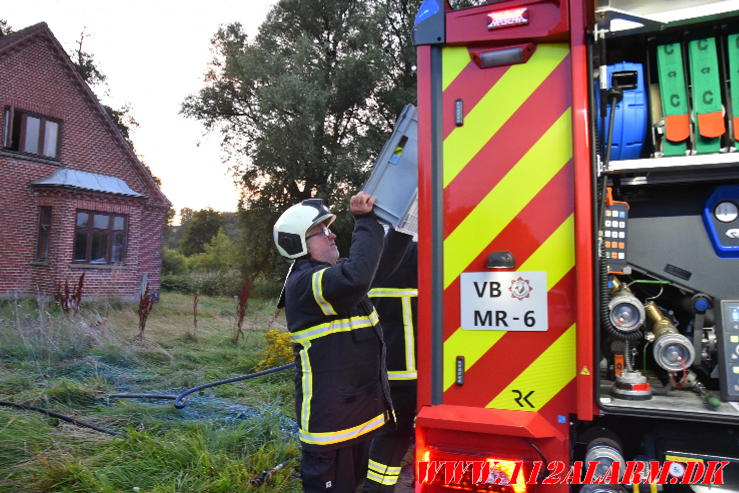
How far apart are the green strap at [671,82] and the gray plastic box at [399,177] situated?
107 cm

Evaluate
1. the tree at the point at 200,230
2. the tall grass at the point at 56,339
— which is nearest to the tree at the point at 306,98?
the tall grass at the point at 56,339

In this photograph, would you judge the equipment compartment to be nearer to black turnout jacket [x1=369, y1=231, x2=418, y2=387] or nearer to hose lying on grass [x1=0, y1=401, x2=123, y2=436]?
black turnout jacket [x1=369, y1=231, x2=418, y2=387]

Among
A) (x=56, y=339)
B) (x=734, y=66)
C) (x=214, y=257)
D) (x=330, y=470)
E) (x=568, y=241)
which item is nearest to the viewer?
(x=568, y=241)

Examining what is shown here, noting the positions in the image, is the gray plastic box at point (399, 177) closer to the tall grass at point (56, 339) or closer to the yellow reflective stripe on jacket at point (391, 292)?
the yellow reflective stripe on jacket at point (391, 292)

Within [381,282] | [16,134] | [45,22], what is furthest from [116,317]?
[45,22]

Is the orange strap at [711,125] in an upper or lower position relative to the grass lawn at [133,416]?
upper

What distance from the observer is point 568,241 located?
1.76 m

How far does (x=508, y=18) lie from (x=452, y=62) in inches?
9.3

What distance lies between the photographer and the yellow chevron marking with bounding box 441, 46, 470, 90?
1.93m

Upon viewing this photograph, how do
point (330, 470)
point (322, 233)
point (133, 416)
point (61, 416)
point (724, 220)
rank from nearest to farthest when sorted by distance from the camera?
point (724, 220)
point (330, 470)
point (322, 233)
point (61, 416)
point (133, 416)

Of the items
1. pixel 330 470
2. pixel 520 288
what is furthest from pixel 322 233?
pixel 520 288

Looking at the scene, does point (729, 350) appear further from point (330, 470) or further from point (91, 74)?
point (91, 74)

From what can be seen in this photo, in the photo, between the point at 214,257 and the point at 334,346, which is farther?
the point at 214,257

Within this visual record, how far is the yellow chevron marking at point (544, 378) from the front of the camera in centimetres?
175
